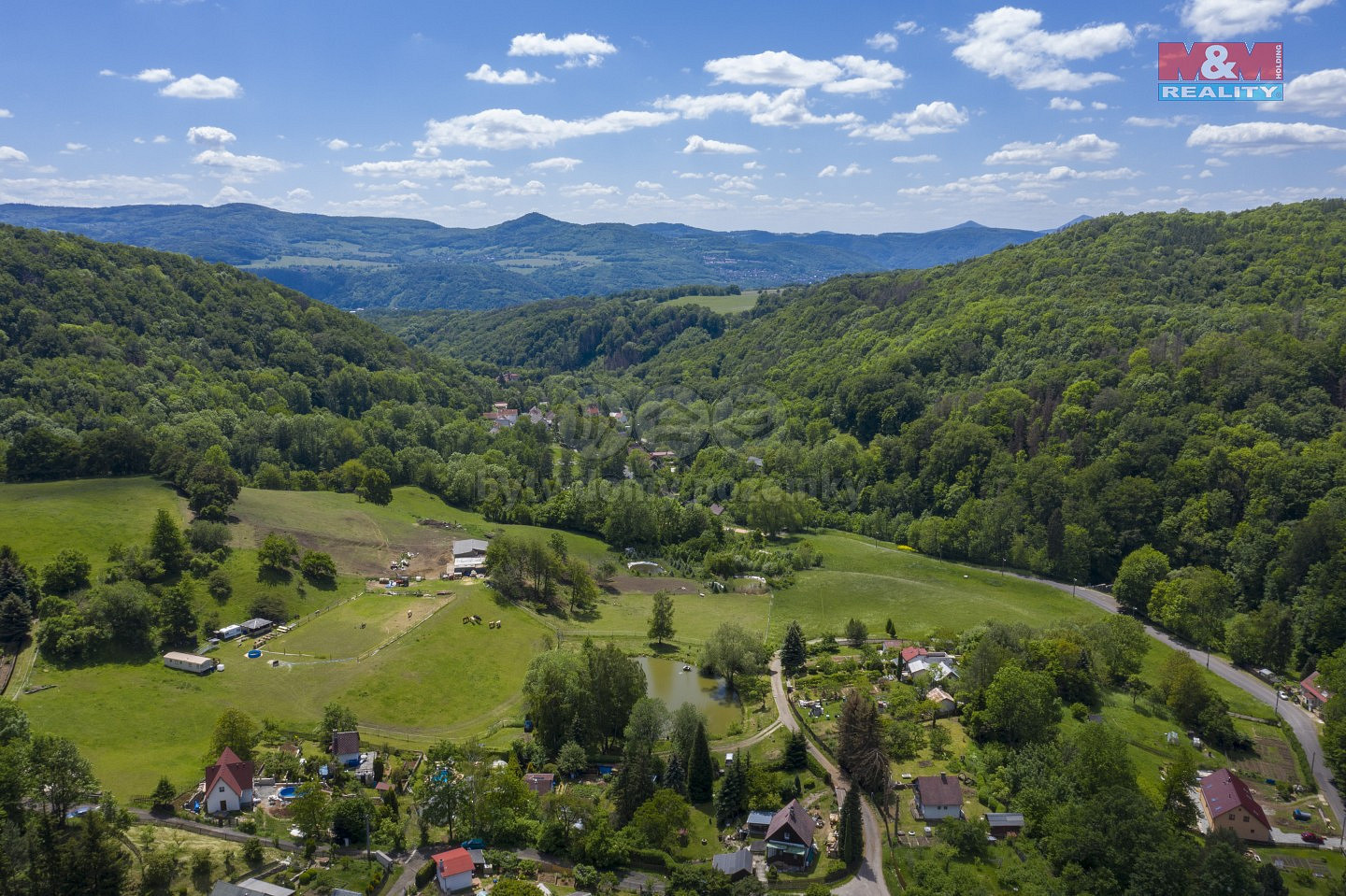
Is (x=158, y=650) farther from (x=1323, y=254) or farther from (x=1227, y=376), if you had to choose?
(x=1323, y=254)

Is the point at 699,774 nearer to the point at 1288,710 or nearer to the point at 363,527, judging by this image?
the point at 1288,710

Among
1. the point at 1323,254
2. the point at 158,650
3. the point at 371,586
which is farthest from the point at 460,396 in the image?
the point at 1323,254

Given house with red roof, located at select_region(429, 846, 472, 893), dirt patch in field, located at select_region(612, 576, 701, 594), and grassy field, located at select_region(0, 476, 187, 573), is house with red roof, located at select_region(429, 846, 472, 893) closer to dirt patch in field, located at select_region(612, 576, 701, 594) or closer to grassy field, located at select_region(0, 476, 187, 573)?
grassy field, located at select_region(0, 476, 187, 573)

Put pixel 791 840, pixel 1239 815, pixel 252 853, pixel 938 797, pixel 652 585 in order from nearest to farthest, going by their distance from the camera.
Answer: pixel 252 853 → pixel 791 840 → pixel 1239 815 → pixel 938 797 → pixel 652 585

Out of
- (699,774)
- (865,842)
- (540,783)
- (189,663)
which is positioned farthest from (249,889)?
(865,842)

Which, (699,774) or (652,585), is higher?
(699,774)

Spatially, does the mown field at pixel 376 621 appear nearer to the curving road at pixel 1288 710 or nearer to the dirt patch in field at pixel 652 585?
the dirt patch in field at pixel 652 585
